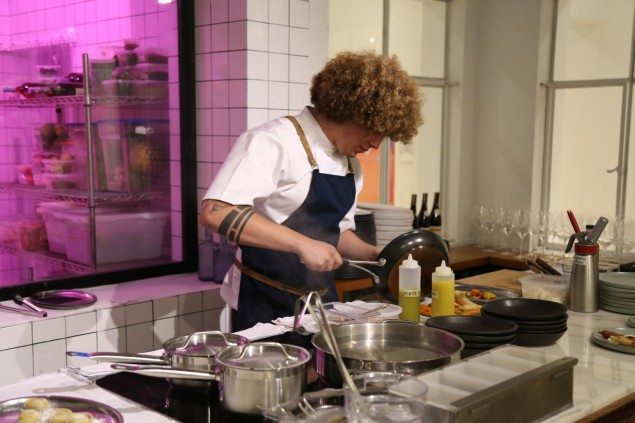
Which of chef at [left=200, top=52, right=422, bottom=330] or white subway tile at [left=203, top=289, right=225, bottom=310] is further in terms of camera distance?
white subway tile at [left=203, top=289, right=225, bottom=310]

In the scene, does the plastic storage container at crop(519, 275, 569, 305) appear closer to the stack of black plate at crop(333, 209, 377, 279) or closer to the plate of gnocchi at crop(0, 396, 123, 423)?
the stack of black plate at crop(333, 209, 377, 279)

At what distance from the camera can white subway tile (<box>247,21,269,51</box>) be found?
138 inches

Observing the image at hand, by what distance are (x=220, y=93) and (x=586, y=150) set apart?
2.92 metres

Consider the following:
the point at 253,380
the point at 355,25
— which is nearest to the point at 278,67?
the point at 355,25

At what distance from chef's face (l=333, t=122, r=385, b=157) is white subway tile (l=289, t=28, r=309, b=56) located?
1200 mm

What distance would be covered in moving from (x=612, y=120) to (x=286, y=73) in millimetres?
2600

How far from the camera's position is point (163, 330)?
3352mm

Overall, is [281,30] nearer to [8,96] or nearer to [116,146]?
[116,146]

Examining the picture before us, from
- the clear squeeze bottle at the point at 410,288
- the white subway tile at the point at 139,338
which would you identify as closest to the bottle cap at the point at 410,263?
the clear squeeze bottle at the point at 410,288

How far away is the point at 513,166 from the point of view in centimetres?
541

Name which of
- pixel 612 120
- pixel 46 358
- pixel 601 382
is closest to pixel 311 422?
pixel 601 382

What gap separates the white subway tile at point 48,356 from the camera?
295cm

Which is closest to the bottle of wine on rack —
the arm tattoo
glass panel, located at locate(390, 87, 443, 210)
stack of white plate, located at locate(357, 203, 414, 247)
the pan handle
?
glass panel, located at locate(390, 87, 443, 210)

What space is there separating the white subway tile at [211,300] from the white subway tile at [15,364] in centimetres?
A: 85
